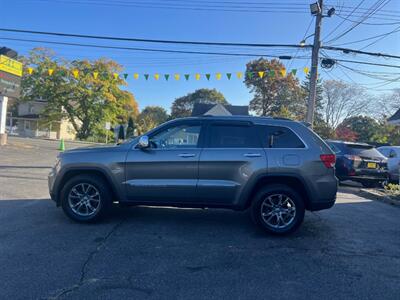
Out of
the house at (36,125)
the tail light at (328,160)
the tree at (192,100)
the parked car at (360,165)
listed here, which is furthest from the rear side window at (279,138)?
the tree at (192,100)

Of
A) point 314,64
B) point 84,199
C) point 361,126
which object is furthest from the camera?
point 361,126

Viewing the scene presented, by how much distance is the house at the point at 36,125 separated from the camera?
5090cm

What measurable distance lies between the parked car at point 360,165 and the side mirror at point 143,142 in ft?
25.4

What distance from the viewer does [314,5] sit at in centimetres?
1541

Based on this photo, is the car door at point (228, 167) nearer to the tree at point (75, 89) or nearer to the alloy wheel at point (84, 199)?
the alloy wheel at point (84, 199)

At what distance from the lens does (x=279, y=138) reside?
548 cm

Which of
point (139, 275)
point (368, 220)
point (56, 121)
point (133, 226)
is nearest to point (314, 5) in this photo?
point (368, 220)

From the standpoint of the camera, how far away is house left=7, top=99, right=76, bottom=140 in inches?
2004

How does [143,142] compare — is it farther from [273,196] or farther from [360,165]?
[360,165]

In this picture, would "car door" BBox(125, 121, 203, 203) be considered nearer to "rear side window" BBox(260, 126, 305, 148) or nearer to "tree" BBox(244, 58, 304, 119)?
"rear side window" BBox(260, 126, 305, 148)

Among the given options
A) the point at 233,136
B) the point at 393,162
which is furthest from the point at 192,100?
the point at 233,136

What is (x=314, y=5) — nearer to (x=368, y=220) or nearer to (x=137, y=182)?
(x=368, y=220)

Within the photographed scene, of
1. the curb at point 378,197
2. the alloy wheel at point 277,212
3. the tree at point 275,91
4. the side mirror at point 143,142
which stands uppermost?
the tree at point 275,91

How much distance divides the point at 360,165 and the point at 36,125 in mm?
52701
